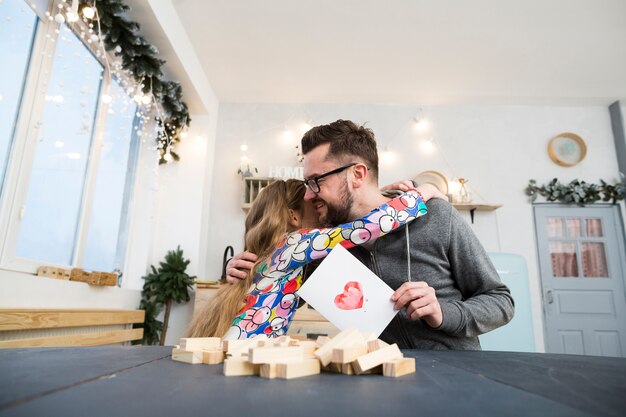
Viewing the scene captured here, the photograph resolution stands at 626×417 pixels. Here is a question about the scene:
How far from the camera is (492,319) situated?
1.12 meters

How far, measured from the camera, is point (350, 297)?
2.84 feet

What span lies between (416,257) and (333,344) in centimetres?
84

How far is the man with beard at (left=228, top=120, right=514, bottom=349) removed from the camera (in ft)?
3.48

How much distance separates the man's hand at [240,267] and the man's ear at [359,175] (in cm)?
48

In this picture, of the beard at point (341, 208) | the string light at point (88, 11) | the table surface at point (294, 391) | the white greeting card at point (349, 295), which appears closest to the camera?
the table surface at point (294, 391)

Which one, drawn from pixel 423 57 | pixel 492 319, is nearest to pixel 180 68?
pixel 423 57

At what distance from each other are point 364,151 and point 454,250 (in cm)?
51

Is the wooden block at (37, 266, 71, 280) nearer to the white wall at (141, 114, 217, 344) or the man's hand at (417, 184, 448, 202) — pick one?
the white wall at (141, 114, 217, 344)

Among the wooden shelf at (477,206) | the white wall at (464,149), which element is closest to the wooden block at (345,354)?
the white wall at (464,149)

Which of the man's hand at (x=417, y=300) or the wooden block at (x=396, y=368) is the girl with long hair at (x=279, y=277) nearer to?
the man's hand at (x=417, y=300)

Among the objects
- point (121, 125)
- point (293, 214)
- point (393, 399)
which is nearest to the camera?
point (393, 399)

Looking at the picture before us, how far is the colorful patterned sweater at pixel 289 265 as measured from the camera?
3.60ft

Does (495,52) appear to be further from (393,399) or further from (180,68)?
(393,399)

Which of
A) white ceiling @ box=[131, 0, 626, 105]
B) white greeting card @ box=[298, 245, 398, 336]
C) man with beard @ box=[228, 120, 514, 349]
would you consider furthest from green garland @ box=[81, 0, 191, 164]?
white greeting card @ box=[298, 245, 398, 336]
